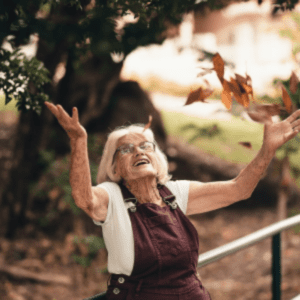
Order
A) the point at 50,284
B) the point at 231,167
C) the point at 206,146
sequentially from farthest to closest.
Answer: the point at 206,146 < the point at 231,167 < the point at 50,284

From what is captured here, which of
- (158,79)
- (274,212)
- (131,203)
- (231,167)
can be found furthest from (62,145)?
(158,79)

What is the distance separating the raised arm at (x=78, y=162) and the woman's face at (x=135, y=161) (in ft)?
0.65

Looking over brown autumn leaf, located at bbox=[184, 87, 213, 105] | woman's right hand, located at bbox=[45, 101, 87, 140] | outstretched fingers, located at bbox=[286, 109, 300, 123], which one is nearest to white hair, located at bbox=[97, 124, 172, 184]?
brown autumn leaf, located at bbox=[184, 87, 213, 105]

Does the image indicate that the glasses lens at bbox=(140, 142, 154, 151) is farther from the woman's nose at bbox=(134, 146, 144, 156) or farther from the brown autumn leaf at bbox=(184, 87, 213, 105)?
the brown autumn leaf at bbox=(184, 87, 213, 105)

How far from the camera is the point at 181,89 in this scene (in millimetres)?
10391

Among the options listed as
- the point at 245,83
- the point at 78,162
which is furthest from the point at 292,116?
the point at 78,162

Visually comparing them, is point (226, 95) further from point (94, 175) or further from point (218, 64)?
point (94, 175)

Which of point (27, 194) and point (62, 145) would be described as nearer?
point (27, 194)

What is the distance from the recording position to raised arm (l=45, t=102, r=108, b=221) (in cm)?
148

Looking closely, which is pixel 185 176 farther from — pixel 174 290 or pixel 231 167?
pixel 174 290

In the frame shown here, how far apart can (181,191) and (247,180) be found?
0.95 ft

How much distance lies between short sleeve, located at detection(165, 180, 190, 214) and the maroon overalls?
0.13 metres

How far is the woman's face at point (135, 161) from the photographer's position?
180cm

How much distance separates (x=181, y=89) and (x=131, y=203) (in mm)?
8802
